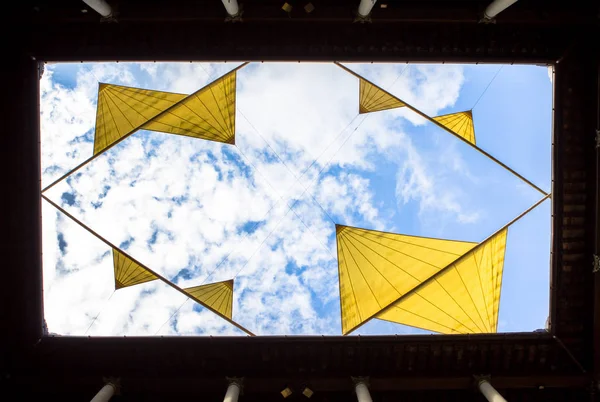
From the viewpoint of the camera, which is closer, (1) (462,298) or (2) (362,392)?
(2) (362,392)

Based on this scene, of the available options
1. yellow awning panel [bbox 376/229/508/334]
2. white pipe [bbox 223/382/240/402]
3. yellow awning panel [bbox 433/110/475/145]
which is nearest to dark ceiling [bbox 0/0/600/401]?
white pipe [bbox 223/382/240/402]

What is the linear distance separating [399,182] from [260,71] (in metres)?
6.02

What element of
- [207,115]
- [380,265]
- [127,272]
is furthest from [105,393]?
[380,265]

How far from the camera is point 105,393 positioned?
15.4 m

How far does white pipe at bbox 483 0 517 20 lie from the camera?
47.0 feet

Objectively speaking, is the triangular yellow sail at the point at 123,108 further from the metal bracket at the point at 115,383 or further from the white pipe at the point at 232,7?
the metal bracket at the point at 115,383

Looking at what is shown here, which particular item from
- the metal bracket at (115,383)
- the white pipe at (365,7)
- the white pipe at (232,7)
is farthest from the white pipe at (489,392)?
the white pipe at (232,7)

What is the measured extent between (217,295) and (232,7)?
9278 mm

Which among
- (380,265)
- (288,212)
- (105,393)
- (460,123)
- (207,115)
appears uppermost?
(207,115)

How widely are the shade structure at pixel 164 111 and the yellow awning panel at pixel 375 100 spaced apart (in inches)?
169

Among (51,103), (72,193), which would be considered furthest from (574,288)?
(51,103)

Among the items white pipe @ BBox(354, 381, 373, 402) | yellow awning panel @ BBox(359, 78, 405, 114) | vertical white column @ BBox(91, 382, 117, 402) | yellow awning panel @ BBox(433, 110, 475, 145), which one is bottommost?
vertical white column @ BBox(91, 382, 117, 402)

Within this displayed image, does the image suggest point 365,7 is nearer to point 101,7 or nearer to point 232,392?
point 101,7

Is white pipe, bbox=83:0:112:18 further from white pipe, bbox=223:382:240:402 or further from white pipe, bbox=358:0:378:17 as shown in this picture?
white pipe, bbox=223:382:240:402
